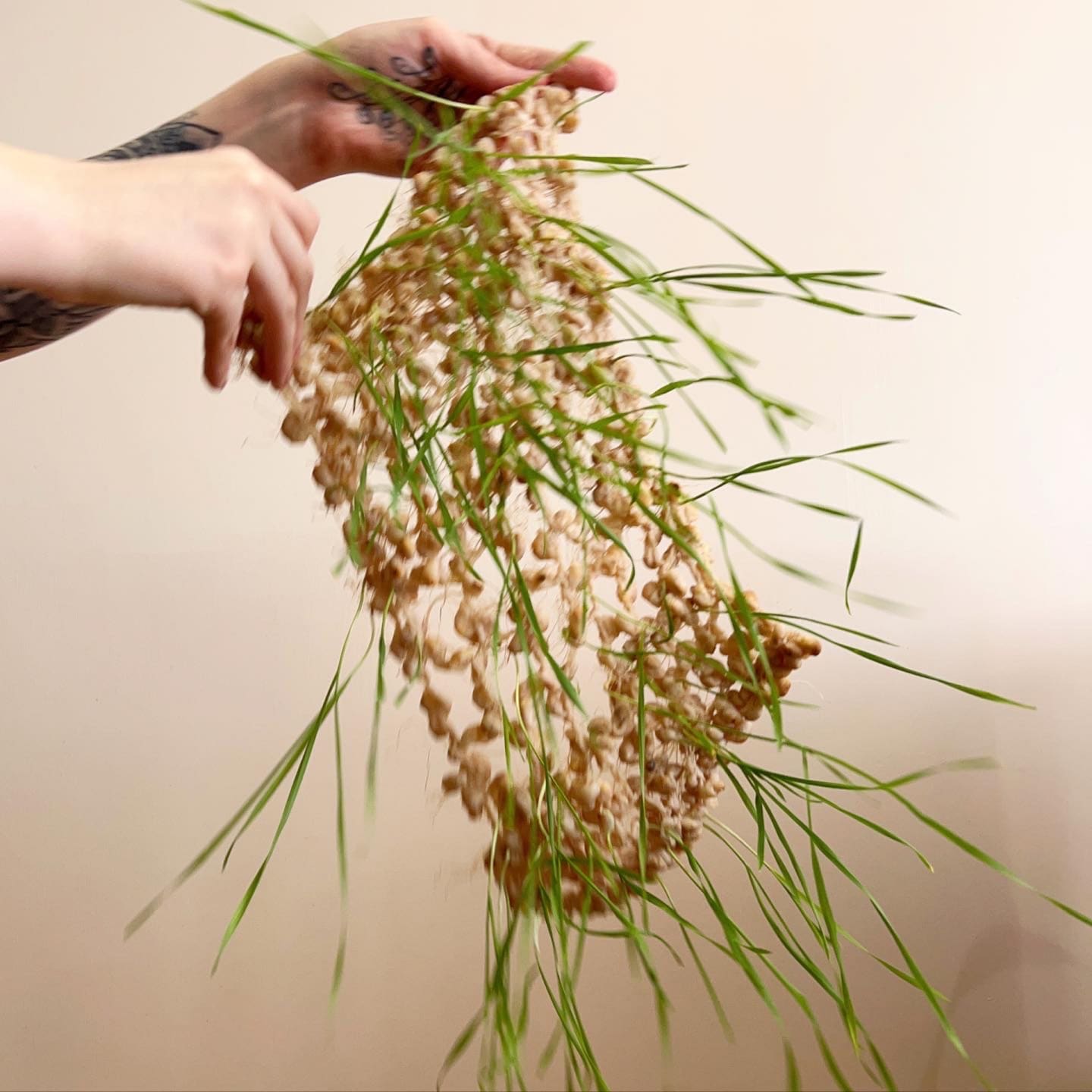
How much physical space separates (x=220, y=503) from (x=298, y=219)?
0.61m

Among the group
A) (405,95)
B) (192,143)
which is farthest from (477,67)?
(192,143)

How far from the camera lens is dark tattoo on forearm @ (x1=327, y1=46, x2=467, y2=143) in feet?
2.05

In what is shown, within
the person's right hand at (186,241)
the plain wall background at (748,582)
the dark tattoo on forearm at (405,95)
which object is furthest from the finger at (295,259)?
the plain wall background at (748,582)

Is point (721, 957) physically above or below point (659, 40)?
below

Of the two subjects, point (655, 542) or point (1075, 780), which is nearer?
point (655, 542)

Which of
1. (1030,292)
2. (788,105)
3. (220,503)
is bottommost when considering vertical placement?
(220,503)

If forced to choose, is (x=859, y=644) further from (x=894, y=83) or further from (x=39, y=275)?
(x=39, y=275)

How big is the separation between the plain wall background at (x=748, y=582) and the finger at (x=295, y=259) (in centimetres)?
57

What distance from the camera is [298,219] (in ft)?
1.54

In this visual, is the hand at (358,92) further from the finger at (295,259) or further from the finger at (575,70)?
the finger at (295,259)

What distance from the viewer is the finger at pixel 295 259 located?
→ 455 millimetres

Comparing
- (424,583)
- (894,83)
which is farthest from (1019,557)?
(424,583)

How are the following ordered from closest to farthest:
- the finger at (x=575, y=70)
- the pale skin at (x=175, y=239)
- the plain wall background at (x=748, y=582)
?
the pale skin at (x=175, y=239)
the finger at (x=575, y=70)
the plain wall background at (x=748, y=582)

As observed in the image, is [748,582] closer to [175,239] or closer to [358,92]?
[358,92]
